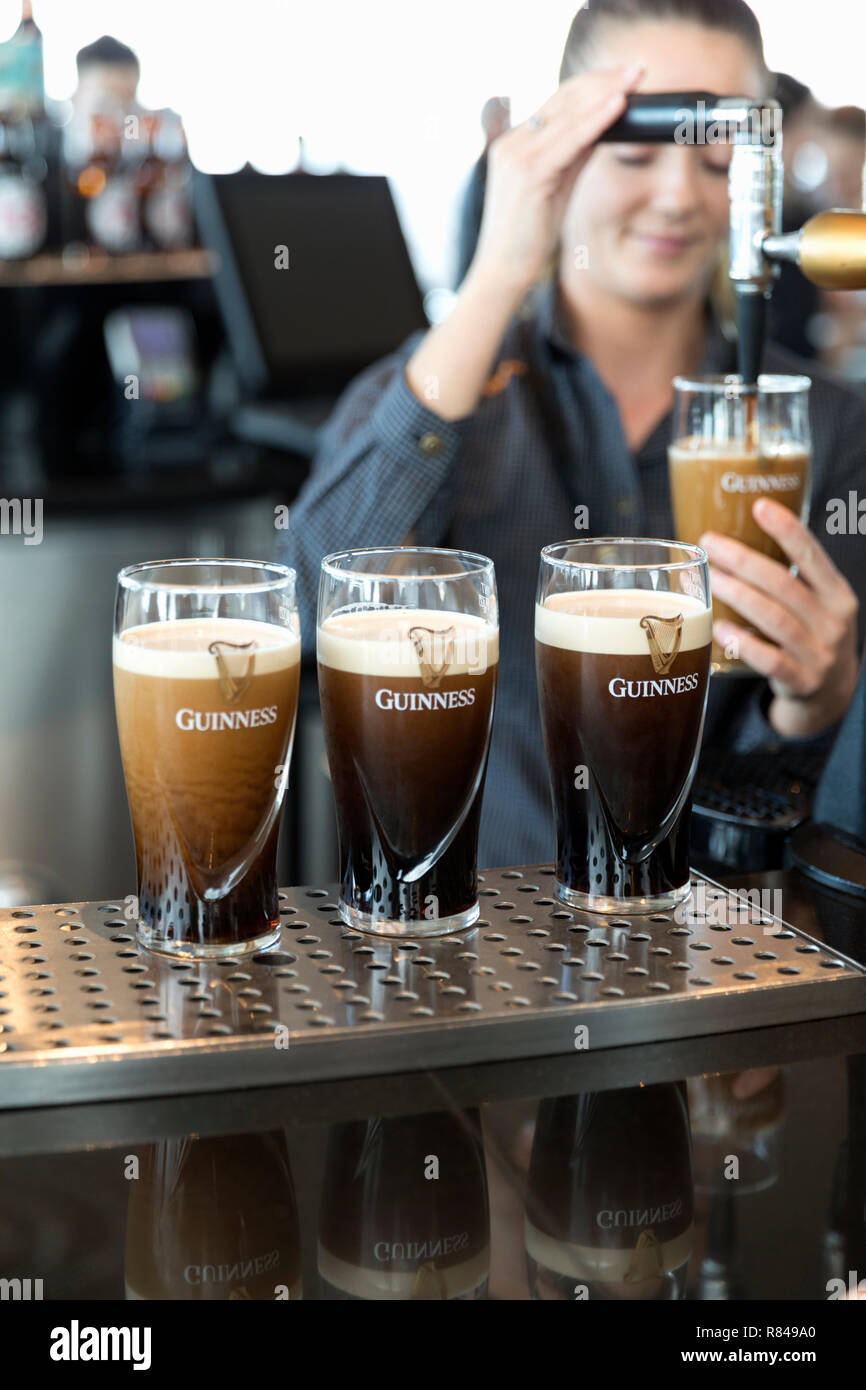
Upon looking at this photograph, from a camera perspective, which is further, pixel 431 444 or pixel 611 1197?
pixel 431 444

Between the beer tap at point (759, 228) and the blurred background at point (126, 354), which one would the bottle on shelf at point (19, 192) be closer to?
the blurred background at point (126, 354)

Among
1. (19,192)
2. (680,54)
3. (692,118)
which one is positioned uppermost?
(19,192)

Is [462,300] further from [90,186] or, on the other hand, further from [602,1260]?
[90,186]

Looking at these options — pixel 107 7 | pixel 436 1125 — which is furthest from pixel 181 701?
pixel 107 7

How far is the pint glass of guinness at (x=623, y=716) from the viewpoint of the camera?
2.81 ft

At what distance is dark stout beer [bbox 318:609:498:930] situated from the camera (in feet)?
2.70

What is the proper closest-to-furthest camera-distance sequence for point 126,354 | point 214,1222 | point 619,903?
point 214,1222 < point 619,903 < point 126,354

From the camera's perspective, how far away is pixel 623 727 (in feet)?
2.83

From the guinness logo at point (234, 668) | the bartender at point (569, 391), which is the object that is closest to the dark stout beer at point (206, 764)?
the guinness logo at point (234, 668)

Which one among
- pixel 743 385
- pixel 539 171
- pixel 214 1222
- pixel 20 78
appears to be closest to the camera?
pixel 214 1222

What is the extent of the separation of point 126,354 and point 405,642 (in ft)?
8.51

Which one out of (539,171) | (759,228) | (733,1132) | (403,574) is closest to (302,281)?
(539,171)

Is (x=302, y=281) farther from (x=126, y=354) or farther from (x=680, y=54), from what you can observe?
(x=680, y=54)

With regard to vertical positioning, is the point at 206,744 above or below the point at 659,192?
below
